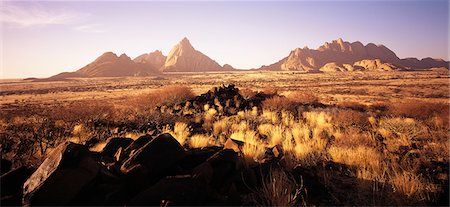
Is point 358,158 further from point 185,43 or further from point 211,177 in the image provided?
point 185,43

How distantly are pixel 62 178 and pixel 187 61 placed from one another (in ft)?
447

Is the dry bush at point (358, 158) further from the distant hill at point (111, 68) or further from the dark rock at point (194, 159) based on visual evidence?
the distant hill at point (111, 68)

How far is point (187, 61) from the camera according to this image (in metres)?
137

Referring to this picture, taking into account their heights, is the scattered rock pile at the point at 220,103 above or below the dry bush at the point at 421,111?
above

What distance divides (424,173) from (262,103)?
11.2 metres

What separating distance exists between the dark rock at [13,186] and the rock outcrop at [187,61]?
120293 mm

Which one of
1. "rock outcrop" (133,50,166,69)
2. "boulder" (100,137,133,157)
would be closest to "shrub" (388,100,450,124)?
"boulder" (100,137,133,157)

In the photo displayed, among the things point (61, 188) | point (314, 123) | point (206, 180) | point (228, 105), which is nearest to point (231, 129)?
point (314, 123)

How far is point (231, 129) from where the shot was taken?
10609 millimetres

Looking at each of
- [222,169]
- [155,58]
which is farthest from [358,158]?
[155,58]

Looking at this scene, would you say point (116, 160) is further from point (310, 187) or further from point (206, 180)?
point (310, 187)

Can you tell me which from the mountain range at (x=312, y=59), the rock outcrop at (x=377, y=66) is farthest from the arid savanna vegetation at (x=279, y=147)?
the mountain range at (x=312, y=59)

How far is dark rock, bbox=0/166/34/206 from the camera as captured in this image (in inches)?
136

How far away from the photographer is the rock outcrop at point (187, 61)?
429ft
